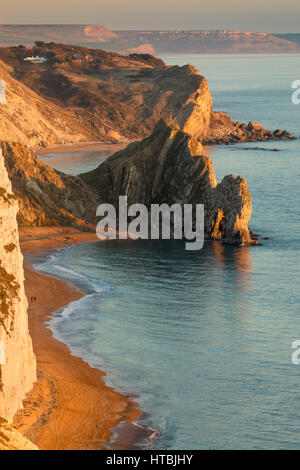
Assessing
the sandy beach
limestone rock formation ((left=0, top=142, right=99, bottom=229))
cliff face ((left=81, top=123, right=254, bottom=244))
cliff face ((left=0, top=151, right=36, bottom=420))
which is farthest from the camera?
the sandy beach

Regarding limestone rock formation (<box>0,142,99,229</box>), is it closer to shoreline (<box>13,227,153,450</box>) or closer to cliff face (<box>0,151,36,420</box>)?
shoreline (<box>13,227,153,450</box>)

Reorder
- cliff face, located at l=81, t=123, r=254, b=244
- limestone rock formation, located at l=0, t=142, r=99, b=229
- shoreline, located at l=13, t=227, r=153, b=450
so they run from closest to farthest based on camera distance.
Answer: shoreline, located at l=13, t=227, r=153, b=450, limestone rock formation, located at l=0, t=142, r=99, b=229, cliff face, located at l=81, t=123, r=254, b=244

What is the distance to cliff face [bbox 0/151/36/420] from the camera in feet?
112

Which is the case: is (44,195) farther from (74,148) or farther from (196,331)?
(74,148)

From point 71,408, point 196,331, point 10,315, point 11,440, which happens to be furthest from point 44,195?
point 11,440

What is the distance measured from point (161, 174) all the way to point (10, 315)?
6058 centimetres

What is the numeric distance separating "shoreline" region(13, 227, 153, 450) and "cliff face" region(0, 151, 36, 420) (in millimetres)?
1107

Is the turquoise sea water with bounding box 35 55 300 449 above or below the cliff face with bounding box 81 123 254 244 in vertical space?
below

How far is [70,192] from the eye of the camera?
90.8 meters

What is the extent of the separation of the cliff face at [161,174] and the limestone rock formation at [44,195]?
3775mm

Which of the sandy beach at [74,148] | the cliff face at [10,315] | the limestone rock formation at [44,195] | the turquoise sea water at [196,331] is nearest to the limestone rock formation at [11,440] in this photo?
the cliff face at [10,315]

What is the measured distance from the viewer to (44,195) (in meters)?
87.0

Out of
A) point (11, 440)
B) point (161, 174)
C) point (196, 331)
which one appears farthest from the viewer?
point (161, 174)

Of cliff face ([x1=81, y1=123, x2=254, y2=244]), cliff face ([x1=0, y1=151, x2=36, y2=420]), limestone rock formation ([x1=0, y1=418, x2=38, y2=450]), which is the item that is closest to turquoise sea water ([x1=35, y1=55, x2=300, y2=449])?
cliff face ([x1=0, y1=151, x2=36, y2=420])
